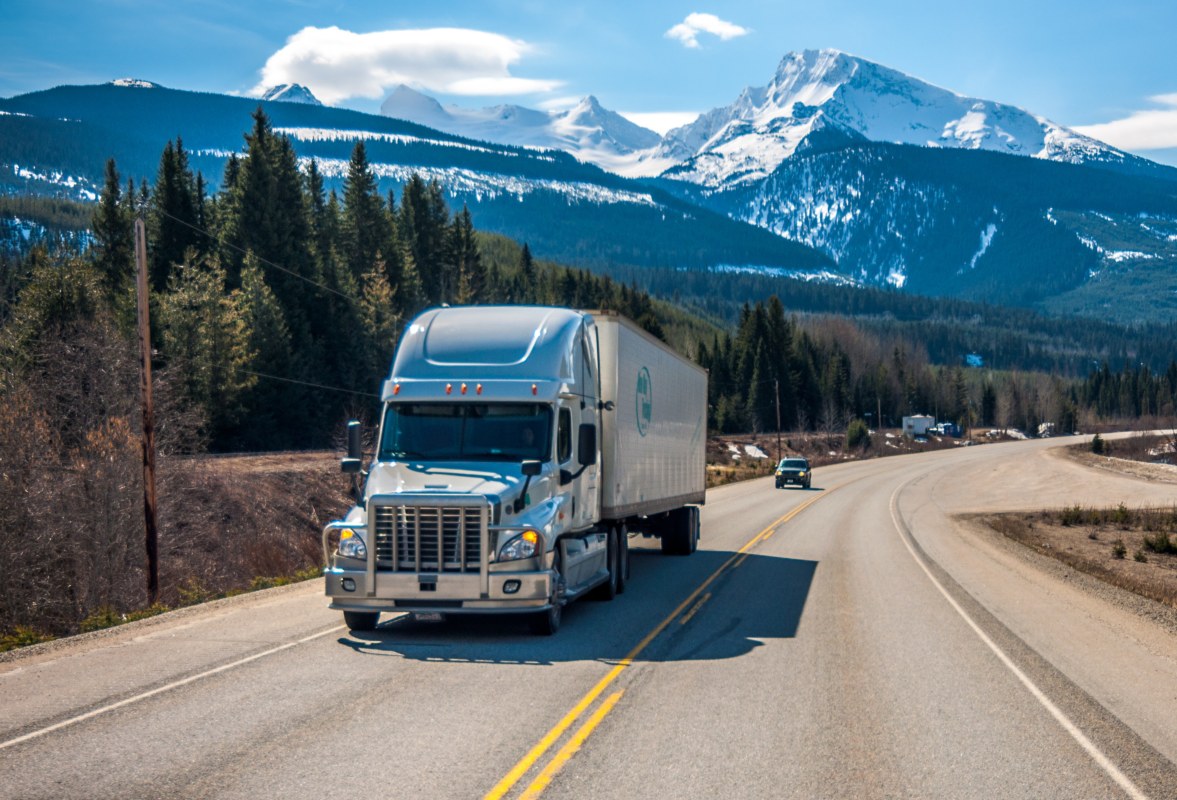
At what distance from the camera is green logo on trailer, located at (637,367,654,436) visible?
20250mm

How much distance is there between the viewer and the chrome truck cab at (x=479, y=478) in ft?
43.9

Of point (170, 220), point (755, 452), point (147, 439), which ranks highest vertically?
point (170, 220)

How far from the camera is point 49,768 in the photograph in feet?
26.5

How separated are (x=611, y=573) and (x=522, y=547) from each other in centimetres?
486

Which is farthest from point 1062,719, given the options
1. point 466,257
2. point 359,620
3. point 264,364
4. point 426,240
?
point 466,257

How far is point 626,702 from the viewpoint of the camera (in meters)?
10.5

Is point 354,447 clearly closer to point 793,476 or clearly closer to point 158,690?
point 158,690

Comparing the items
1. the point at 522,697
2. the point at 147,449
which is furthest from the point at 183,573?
the point at 522,697

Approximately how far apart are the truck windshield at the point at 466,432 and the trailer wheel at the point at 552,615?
144 centimetres

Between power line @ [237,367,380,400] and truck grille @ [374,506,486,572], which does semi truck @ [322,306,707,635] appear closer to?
truck grille @ [374,506,486,572]

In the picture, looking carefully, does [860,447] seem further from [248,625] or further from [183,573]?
[248,625]

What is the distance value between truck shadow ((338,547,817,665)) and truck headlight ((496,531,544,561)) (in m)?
1.08

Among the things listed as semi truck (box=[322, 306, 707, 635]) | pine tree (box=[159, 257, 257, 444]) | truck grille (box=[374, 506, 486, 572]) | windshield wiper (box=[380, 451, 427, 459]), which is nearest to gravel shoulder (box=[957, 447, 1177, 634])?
semi truck (box=[322, 306, 707, 635])

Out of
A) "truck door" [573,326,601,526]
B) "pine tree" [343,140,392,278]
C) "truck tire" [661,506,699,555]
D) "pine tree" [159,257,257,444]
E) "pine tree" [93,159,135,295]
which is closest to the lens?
"truck door" [573,326,601,526]
